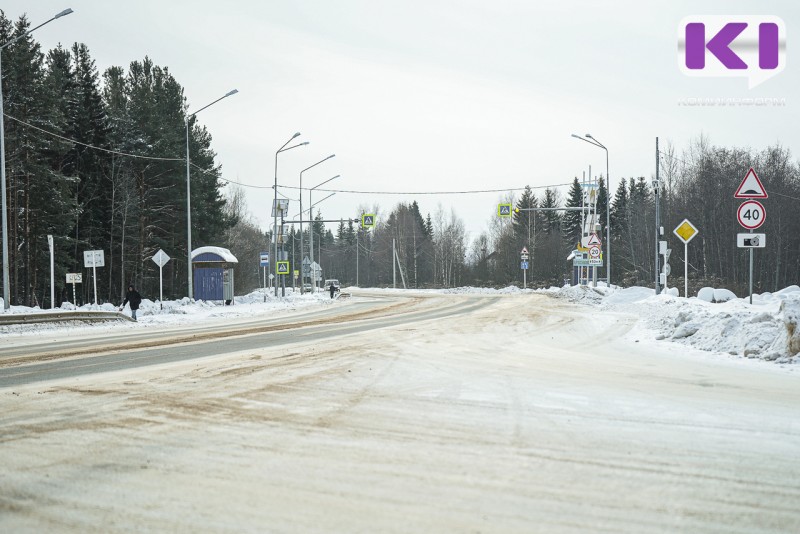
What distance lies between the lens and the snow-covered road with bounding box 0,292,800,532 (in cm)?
403

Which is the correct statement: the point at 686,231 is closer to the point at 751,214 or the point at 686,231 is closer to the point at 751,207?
the point at 751,207

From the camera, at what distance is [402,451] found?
5.45m

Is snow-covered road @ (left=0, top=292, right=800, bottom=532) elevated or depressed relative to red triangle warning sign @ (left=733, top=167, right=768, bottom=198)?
depressed

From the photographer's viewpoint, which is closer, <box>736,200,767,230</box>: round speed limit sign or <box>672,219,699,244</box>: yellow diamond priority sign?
<box>736,200,767,230</box>: round speed limit sign

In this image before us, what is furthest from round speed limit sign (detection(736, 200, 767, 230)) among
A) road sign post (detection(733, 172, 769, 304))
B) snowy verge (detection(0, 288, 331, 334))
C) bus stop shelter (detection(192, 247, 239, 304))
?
bus stop shelter (detection(192, 247, 239, 304))

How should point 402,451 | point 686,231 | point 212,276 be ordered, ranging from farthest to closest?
1. point 212,276
2. point 686,231
3. point 402,451

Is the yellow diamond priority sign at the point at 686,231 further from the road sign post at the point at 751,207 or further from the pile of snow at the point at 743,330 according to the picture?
the road sign post at the point at 751,207

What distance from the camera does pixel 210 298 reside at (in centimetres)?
4019

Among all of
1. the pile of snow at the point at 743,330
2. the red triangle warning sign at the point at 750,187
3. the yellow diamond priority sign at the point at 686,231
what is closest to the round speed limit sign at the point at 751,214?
the red triangle warning sign at the point at 750,187

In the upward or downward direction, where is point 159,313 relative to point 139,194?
downward

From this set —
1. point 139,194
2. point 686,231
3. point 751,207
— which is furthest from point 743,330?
point 139,194

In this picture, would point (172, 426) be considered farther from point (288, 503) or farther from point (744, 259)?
point (744, 259)

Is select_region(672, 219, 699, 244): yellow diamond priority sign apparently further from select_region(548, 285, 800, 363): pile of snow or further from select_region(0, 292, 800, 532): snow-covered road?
select_region(0, 292, 800, 532): snow-covered road

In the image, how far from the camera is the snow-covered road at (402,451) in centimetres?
403
